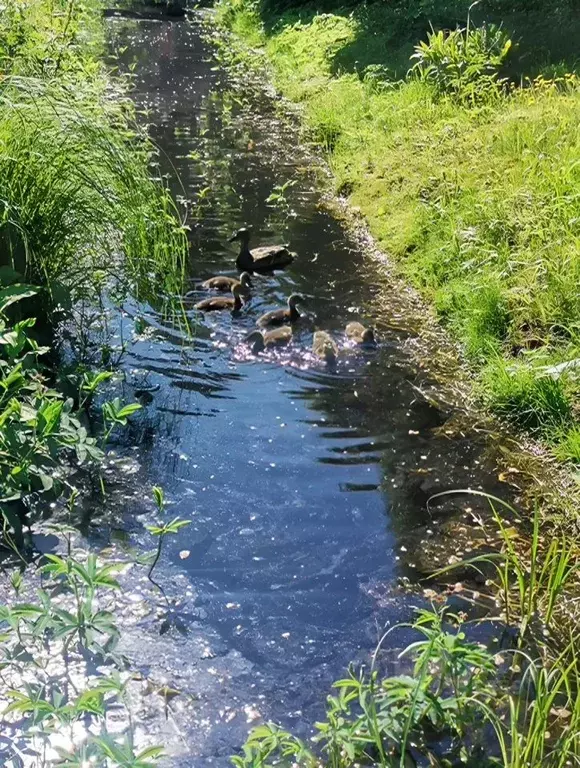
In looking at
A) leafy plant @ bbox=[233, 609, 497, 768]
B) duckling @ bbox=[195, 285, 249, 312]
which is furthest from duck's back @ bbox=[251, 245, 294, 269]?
leafy plant @ bbox=[233, 609, 497, 768]

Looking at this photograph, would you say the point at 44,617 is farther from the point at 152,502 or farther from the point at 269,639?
the point at 152,502

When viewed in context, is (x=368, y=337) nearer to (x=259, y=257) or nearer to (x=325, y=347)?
(x=325, y=347)

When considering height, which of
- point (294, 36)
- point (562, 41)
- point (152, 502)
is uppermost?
point (294, 36)

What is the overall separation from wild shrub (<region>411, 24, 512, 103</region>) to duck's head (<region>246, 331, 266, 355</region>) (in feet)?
20.6

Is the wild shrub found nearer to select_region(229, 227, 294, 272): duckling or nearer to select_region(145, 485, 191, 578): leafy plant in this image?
select_region(229, 227, 294, 272): duckling

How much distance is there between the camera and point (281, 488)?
6.05m

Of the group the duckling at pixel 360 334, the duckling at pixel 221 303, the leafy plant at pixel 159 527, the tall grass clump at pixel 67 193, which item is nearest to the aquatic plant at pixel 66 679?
the leafy plant at pixel 159 527

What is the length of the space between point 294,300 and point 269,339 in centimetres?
83

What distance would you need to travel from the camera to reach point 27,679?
4312 millimetres

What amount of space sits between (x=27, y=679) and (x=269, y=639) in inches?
46.9

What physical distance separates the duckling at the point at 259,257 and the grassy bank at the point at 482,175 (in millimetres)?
1277

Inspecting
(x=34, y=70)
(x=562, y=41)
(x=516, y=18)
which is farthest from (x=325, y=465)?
(x=516, y=18)

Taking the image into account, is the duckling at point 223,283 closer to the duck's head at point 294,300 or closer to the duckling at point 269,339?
the duck's head at point 294,300

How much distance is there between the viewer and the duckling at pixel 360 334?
7.95 metres
